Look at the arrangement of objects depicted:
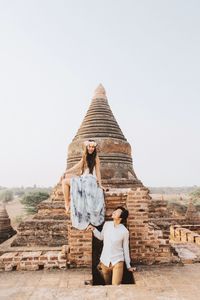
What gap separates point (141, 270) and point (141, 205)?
44.2 inches

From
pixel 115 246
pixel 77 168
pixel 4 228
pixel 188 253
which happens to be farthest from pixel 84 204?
pixel 4 228

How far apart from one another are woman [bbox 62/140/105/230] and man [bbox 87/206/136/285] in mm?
469

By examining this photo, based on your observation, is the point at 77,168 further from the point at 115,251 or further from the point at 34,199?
the point at 34,199

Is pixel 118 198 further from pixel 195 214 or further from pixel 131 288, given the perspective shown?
pixel 195 214

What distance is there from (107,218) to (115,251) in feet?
3.09

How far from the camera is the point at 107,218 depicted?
5.77 meters

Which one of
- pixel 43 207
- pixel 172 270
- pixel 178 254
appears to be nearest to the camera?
pixel 172 270

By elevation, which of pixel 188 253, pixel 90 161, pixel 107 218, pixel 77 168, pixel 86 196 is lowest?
pixel 188 253

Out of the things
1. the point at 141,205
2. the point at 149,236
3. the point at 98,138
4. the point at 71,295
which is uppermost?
the point at 98,138

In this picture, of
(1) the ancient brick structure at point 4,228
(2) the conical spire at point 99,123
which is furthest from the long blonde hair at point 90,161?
(1) the ancient brick structure at point 4,228

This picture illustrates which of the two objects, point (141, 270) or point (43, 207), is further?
point (43, 207)

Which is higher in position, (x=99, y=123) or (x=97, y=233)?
(x=99, y=123)

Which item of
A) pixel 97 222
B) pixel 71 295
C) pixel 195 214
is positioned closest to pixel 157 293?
pixel 71 295

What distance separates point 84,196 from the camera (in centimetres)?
547
